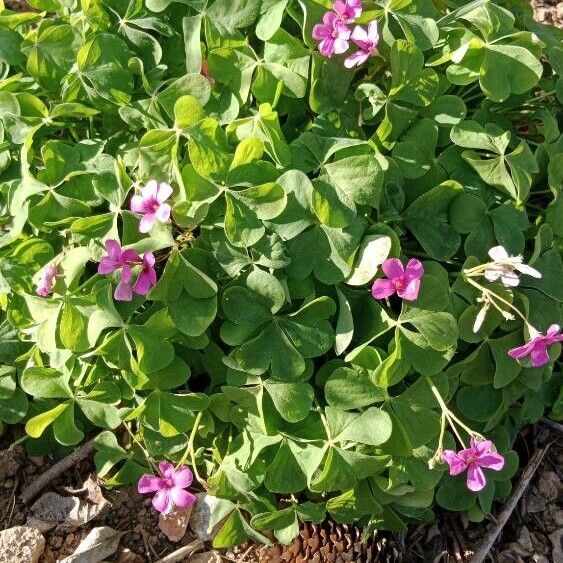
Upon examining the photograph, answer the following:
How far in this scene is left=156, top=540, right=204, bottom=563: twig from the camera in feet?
7.44

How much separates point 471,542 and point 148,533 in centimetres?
89

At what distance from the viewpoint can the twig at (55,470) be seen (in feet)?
7.80

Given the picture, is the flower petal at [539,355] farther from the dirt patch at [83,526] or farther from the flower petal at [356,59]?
the dirt patch at [83,526]

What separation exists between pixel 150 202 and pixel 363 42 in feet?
2.08

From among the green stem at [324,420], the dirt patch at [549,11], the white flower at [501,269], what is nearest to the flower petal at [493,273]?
the white flower at [501,269]

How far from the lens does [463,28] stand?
2139 millimetres

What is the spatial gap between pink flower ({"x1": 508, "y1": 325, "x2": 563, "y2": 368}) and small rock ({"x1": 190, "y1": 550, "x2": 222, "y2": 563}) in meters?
0.96

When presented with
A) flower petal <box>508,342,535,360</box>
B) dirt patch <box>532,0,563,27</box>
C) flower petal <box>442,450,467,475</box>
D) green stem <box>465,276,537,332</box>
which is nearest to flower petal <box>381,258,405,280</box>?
green stem <box>465,276,537,332</box>

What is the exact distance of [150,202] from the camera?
1.89 m

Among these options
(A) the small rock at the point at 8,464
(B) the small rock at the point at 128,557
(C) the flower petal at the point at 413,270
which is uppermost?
(C) the flower petal at the point at 413,270

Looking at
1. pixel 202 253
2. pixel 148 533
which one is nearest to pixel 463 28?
pixel 202 253

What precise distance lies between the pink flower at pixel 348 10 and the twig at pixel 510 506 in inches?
52.4

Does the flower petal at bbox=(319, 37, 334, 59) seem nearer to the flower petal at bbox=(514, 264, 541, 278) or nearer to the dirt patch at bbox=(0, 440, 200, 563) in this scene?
the flower petal at bbox=(514, 264, 541, 278)

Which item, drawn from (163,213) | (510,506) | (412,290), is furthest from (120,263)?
(510,506)
